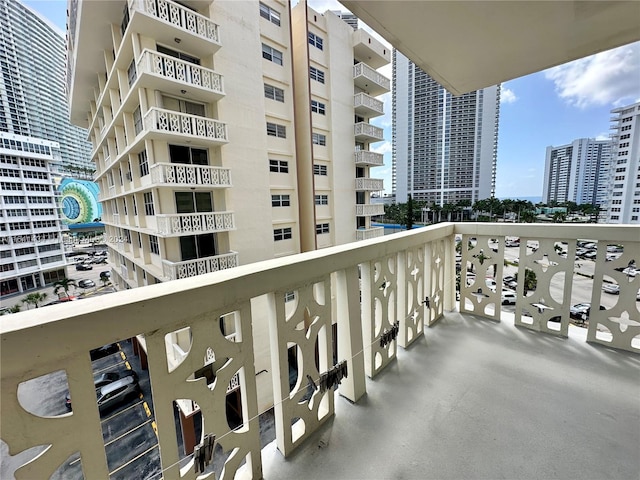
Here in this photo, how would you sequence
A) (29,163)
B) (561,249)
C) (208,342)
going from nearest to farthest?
(208,342) → (561,249) → (29,163)

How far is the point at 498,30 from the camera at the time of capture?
3.66ft

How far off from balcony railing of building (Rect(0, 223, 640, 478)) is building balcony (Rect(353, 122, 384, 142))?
8.51 metres

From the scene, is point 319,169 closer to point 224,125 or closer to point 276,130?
point 276,130

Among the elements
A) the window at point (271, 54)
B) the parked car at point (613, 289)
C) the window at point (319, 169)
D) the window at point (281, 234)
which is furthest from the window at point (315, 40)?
the parked car at point (613, 289)

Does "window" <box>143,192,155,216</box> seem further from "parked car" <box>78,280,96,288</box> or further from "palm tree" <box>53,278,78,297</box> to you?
"parked car" <box>78,280,96,288</box>

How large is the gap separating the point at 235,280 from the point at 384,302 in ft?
3.10

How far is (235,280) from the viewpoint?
752mm

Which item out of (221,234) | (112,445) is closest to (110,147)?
(221,234)

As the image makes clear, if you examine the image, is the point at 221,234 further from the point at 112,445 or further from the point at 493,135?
the point at 493,135

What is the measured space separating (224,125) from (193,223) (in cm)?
234

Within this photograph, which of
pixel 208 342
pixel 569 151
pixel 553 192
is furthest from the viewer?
pixel 553 192

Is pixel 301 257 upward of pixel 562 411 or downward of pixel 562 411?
upward

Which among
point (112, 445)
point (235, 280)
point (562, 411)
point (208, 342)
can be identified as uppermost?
point (235, 280)

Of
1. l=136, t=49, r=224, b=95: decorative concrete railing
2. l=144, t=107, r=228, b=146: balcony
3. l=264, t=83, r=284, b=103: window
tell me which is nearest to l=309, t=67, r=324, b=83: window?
l=264, t=83, r=284, b=103: window
